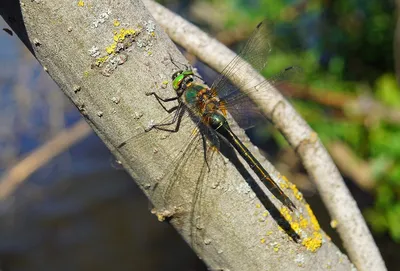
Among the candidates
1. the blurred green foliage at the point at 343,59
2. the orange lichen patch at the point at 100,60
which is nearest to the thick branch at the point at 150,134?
the orange lichen patch at the point at 100,60

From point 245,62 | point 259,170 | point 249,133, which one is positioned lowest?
point 249,133

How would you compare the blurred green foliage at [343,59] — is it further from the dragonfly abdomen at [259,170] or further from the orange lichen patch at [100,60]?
the orange lichen patch at [100,60]

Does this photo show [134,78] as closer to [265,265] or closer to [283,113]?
[265,265]

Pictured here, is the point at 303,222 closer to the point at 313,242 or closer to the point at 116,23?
the point at 313,242

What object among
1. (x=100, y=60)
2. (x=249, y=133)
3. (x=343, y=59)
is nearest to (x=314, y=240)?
(x=100, y=60)

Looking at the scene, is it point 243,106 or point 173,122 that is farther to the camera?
point 243,106

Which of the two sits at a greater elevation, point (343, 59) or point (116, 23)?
point (116, 23)
